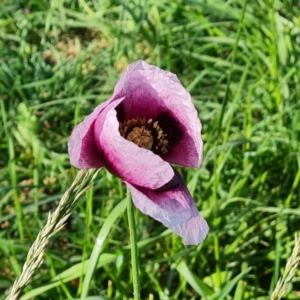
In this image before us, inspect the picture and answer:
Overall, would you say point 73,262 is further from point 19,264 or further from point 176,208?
point 176,208

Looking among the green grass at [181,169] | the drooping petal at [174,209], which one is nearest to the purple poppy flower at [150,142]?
the drooping petal at [174,209]

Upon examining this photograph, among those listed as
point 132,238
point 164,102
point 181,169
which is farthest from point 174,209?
point 181,169

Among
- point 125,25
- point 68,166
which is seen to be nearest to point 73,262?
point 68,166

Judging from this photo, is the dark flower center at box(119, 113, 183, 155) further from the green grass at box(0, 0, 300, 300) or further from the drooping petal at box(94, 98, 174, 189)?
the green grass at box(0, 0, 300, 300)

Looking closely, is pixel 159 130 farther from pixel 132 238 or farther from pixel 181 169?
pixel 181 169

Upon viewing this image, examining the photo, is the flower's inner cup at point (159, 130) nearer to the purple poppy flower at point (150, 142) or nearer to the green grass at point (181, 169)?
the purple poppy flower at point (150, 142)
